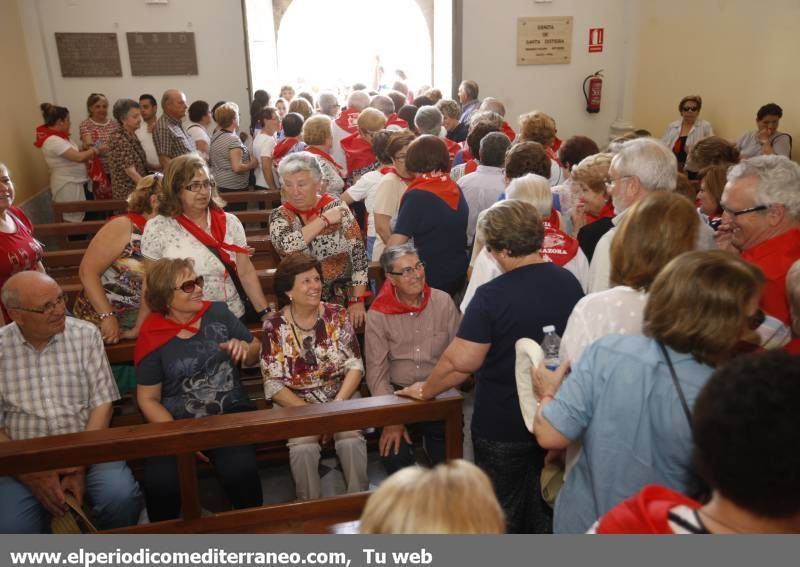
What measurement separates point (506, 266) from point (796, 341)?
92cm

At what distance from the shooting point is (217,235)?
307 cm

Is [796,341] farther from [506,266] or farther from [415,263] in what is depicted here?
[415,263]

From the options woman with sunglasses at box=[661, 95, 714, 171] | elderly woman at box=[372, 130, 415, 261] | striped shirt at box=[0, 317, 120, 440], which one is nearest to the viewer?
striped shirt at box=[0, 317, 120, 440]

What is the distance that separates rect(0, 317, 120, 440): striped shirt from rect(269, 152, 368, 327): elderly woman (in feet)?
3.43

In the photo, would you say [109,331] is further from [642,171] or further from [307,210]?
[642,171]

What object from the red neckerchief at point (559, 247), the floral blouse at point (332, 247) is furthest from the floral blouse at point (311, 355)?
the red neckerchief at point (559, 247)

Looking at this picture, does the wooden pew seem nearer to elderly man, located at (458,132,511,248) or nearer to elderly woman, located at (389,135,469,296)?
elderly woman, located at (389,135,469,296)

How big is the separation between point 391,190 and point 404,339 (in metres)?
1.46

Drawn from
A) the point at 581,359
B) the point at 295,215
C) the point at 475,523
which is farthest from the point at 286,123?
the point at 475,523

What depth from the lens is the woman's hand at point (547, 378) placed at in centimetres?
188

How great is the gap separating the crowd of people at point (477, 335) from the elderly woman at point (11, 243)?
0.05ft

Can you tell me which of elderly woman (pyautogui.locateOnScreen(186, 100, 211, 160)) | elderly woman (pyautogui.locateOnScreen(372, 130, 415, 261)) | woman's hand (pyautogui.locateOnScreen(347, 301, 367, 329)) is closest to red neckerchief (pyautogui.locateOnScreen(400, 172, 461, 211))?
elderly woman (pyautogui.locateOnScreen(372, 130, 415, 261))

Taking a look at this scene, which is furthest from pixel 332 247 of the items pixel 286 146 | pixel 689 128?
pixel 689 128

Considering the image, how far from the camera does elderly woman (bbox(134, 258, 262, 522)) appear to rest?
8.47 feet
